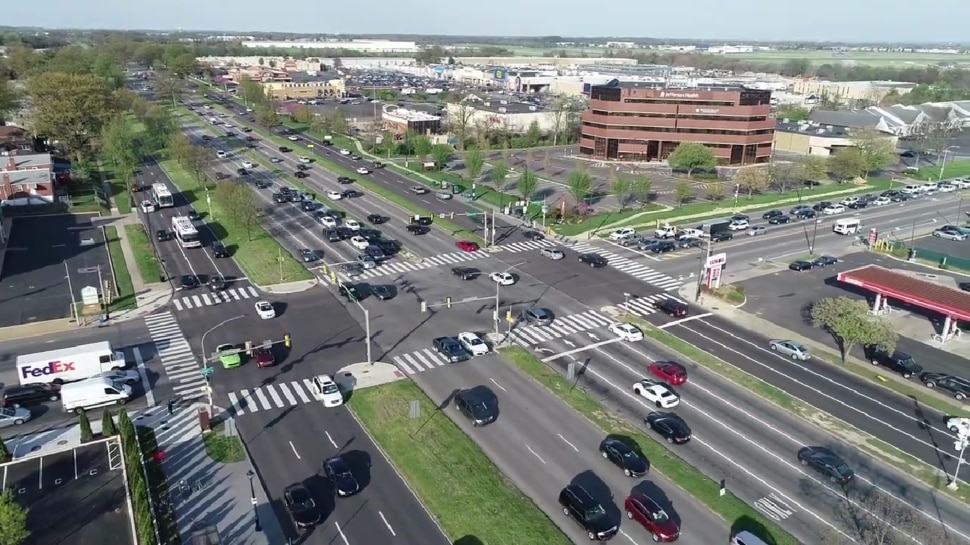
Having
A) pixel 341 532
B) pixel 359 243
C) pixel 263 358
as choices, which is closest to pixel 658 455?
pixel 341 532

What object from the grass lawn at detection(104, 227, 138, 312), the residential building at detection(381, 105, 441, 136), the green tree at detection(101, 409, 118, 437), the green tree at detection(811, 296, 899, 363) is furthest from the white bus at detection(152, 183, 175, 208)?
the green tree at detection(811, 296, 899, 363)

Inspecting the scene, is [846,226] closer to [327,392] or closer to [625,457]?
[625,457]

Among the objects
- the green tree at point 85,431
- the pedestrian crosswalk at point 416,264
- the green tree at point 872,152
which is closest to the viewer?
the green tree at point 85,431

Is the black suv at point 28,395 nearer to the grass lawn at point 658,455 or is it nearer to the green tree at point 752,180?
the grass lawn at point 658,455

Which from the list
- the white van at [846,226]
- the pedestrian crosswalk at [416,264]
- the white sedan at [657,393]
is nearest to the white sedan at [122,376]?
the pedestrian crosswalk at [416,264]

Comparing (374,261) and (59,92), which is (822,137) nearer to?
(374,261)

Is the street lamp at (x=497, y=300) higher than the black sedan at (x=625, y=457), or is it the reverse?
the street lamp at (x=497, y=300)

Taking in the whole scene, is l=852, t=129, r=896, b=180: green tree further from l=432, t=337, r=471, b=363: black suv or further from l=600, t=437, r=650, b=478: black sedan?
l=600, t=437, r=650, b=478: black sedan
